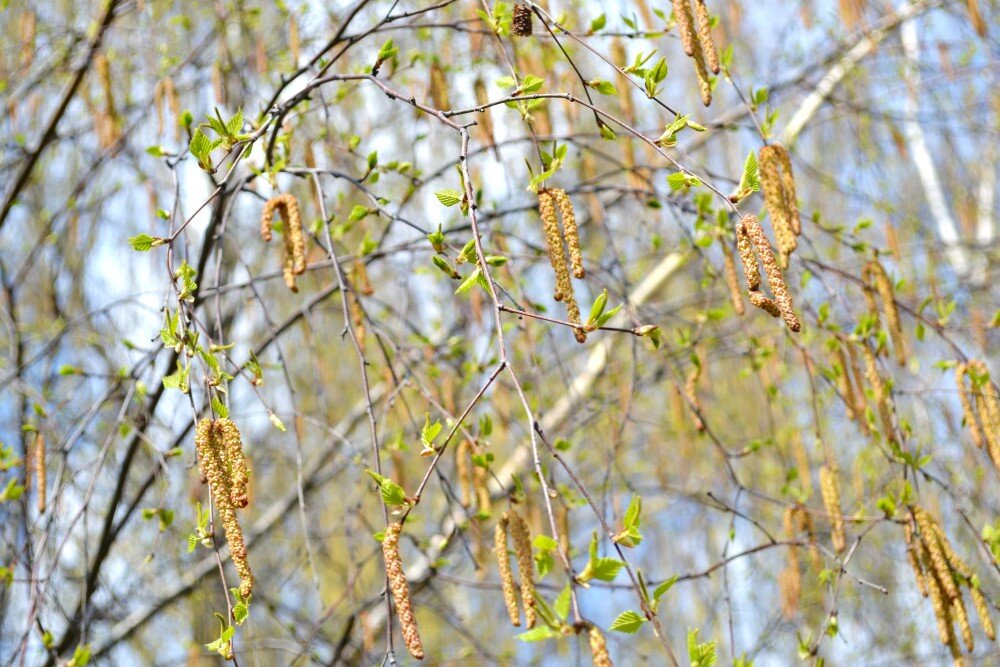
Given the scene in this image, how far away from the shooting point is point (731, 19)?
4.15m

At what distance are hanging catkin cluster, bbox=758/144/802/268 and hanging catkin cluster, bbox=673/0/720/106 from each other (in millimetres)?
232

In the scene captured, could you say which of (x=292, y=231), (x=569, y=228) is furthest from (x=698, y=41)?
(x=292, y=231)

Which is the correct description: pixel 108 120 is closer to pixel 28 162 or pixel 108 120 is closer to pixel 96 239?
pixel 28 162

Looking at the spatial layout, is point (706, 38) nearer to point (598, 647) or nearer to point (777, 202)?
point (777, 202)

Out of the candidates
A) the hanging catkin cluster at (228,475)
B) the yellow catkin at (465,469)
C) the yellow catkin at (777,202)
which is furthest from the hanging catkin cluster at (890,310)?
the hanging catkin cluster at (228,475)

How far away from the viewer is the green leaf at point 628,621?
1.20 meters

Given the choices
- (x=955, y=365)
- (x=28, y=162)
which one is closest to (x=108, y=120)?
→ (x=28, y=162)

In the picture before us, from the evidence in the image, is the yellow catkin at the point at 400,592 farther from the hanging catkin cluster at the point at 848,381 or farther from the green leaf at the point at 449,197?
the hanging catkin cluster at the point at 848,381

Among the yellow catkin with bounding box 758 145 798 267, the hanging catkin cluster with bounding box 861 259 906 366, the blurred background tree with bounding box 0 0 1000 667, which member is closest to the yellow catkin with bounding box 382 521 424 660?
the blurred background tree with bounding box 0 0 1000 667

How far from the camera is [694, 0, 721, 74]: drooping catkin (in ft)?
5.68

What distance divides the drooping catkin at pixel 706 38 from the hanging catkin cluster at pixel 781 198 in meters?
0.25

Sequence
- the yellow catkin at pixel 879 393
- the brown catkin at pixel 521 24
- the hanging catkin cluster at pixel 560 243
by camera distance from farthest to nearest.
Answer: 1. the yellow catkin at pixel 879 393
2. the brown catkin at pixel 521 24
3. the hanging catkin cluster at pixel 560 243

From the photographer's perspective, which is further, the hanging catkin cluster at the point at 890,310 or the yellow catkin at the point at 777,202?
the hanging catkin cluster at the point at 890,310

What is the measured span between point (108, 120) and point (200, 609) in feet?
6.64
